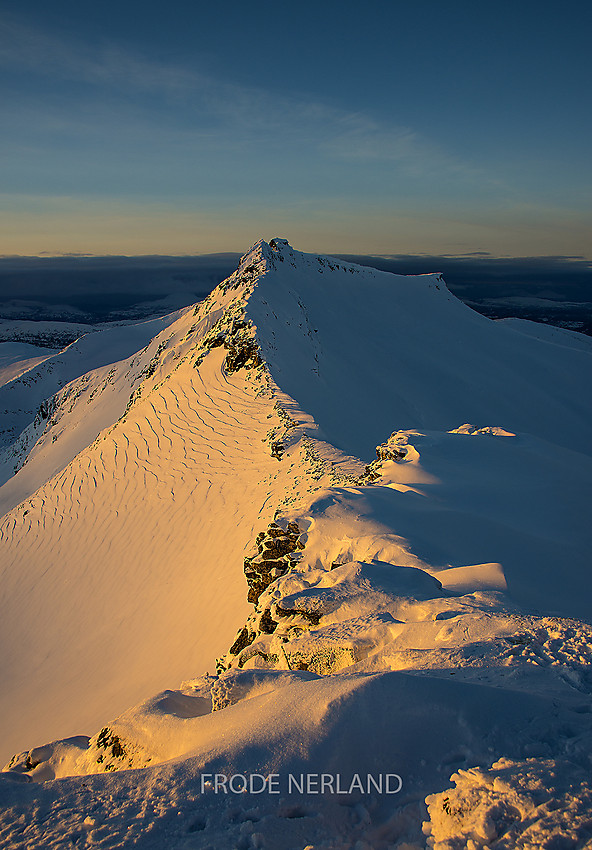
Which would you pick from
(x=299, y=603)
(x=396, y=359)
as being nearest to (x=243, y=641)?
(x=299, y=603)

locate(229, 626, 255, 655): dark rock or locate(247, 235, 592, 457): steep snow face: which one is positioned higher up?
locate(247, 235, 592, 457): steep snow face

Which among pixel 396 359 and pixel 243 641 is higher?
pixel 396 359

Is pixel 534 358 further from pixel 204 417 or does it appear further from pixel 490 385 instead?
pixel 204 417

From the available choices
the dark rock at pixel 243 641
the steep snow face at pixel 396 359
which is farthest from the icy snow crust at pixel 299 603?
the steep snow face at pixel 396 359

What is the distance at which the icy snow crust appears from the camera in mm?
2422

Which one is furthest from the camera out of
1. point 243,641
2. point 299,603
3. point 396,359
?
point 396,359

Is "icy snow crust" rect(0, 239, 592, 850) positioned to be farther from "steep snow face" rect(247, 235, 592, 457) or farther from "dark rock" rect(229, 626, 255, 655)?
"steep snow face" rect(247, 235, 592, 457)

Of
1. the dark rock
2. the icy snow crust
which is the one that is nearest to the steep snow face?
the icy snow crust

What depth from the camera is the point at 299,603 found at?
5.14 m

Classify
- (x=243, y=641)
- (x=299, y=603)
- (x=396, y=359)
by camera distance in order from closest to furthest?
(x=299, y=603) < (x=243, y=641) < (x=396, y=359)

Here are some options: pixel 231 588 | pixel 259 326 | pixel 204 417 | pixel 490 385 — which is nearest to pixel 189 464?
pixel 204 417

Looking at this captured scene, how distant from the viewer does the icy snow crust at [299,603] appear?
242 cm

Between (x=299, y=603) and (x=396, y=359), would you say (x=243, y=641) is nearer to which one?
(x=299, y=603)

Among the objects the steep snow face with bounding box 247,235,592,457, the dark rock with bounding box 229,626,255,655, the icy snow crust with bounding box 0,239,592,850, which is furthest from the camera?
the steep snow face with bounding box 247,235,592,457
